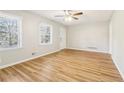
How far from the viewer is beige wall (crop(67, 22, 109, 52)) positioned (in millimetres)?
6263

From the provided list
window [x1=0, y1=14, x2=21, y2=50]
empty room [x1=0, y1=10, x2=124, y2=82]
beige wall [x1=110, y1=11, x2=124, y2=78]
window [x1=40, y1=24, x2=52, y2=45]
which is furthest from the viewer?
window [x1=40, y1=24, x2=52, y2=45]

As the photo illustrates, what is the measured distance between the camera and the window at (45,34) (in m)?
4.99

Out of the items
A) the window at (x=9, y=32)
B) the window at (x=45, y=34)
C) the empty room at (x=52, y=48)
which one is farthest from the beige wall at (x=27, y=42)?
the window at (x=45, y=34)

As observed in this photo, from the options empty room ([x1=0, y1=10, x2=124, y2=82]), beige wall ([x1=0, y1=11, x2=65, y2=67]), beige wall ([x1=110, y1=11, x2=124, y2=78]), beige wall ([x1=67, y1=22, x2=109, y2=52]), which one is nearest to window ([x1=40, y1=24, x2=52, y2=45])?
empty room ([x1=0, y1=10, x2=124, y2=82])

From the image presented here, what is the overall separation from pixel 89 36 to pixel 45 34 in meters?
3.42

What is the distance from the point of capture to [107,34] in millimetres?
6125

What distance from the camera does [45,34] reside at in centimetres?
530

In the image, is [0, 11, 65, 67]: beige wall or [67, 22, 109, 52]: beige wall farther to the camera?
[67, 22, 109, 52]: beige wall

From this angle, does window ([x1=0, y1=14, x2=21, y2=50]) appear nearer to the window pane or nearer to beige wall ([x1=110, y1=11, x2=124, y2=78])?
the window pane

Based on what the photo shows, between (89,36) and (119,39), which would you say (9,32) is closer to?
(119,39)

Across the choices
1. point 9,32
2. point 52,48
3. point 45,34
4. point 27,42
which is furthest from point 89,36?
point 9,32
